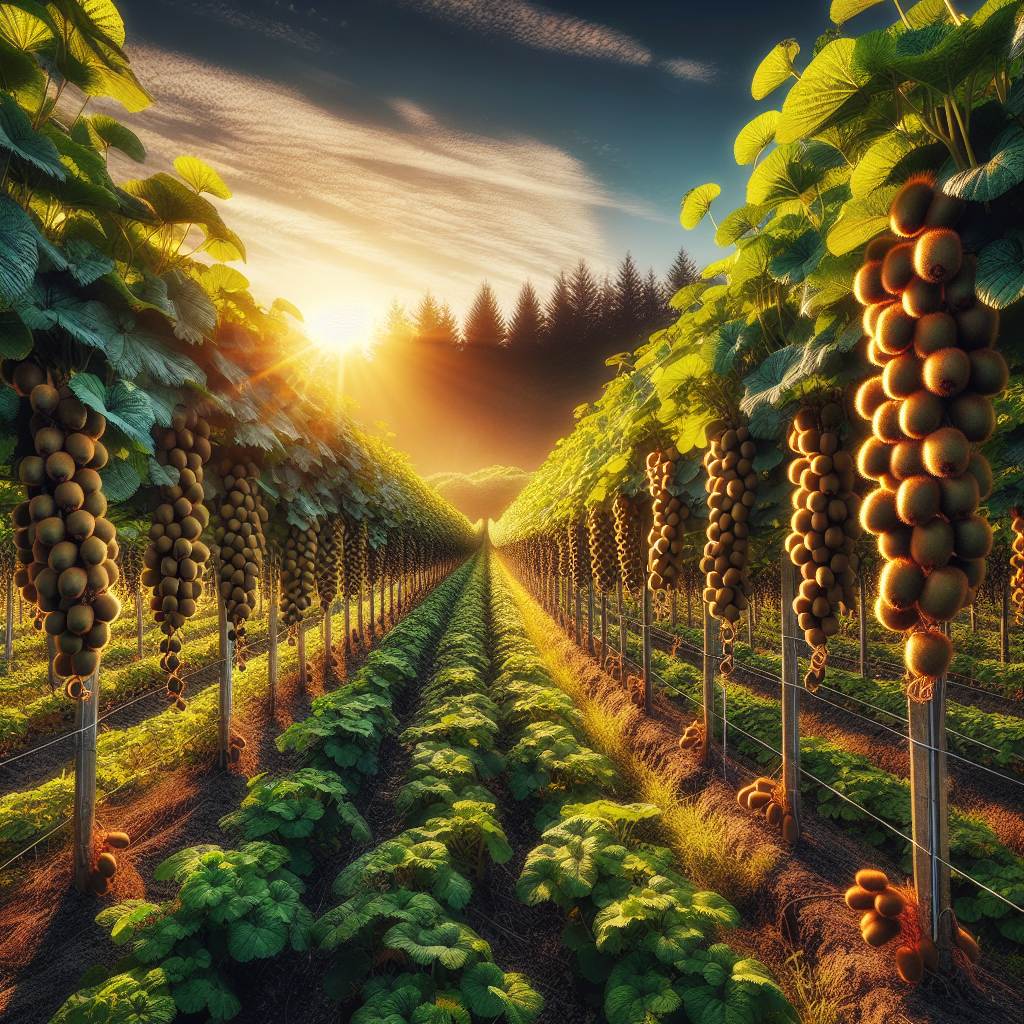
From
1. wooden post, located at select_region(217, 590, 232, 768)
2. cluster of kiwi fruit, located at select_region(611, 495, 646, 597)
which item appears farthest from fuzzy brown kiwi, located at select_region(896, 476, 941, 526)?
wooden post, located at select_region(217, 590, 232, 768)

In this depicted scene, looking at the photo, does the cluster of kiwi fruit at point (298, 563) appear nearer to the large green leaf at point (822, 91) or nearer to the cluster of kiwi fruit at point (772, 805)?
the cluster of kiwi fruit at point (772, 805)

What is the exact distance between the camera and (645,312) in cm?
6712

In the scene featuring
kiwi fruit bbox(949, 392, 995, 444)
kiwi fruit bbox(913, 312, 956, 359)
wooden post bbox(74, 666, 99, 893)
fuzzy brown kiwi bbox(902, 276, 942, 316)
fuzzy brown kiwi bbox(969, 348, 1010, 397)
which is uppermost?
fuzzy brown kiwi bbox(902, 276, 942, 316)

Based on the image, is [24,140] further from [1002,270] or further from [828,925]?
[828,925]

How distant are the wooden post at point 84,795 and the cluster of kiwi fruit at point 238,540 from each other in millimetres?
1529

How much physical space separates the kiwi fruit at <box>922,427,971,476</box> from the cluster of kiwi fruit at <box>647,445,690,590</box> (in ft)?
9.59

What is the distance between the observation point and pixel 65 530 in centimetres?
188

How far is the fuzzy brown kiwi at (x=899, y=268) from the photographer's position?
146 cm

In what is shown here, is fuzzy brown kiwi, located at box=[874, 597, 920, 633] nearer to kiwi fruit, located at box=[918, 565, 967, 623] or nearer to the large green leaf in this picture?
kiwi fruit, located at box=[918, 565, 967, 623]

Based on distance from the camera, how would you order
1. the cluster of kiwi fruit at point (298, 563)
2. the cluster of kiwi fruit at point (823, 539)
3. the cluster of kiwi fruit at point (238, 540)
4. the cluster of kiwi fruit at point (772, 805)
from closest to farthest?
the cluster of kiwi fruit at point (823, 539), the cluster of kiwi fruit at point (238, 540), the cluster of kiwi fruit at point (772, 805), the cluster of kiwi fruit at point (298, 563)

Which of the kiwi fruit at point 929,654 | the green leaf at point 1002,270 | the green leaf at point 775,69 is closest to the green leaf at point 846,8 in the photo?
the green leaf at point 775,69

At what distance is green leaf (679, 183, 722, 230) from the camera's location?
300 centimetres

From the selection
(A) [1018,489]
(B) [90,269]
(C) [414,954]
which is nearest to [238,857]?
(C) [414,954]

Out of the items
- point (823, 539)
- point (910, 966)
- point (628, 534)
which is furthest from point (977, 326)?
point (628, 534)
